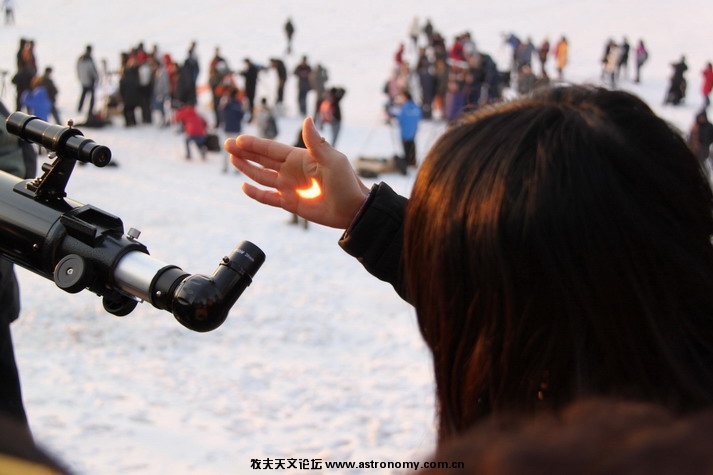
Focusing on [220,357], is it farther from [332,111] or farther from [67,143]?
[332,111]

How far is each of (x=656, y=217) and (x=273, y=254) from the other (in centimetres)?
726

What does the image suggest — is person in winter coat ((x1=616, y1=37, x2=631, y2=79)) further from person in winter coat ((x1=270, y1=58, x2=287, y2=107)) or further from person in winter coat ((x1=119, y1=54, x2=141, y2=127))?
person in winter coat ((x1=119, y1=54, x2=141, y2=127))

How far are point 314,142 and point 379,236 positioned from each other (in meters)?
0.28

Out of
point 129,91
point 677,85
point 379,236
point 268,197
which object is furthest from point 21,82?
point 677,85

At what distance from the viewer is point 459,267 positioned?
44.0 inches

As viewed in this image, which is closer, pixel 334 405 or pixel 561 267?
pixel 561 267

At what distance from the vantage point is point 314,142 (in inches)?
68.6

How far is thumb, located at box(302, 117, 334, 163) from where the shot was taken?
1.74 m

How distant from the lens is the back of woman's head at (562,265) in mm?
1076

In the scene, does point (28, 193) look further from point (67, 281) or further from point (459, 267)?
point (459, 267)

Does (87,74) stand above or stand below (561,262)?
above

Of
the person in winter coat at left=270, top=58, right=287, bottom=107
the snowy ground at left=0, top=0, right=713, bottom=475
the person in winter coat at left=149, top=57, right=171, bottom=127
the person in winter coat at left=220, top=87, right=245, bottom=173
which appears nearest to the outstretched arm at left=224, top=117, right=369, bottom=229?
the snowy ground at left=0, top=0, right=713, bottom=475

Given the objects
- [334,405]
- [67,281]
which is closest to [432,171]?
[67,281]

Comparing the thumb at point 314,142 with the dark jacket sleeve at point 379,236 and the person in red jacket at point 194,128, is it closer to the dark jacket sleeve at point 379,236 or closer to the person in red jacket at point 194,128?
the dark jacket sleeve at point 379,236
